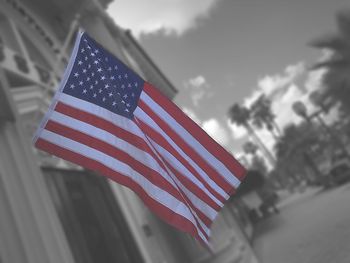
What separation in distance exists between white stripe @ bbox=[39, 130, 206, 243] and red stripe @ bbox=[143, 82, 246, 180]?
0.63 meters

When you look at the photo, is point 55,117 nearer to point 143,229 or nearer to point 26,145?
point 26,145

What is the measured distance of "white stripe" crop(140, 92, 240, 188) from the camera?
343 centimetres

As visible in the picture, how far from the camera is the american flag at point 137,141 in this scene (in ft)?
10.1

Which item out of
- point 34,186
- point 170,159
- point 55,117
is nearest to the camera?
point 55,117

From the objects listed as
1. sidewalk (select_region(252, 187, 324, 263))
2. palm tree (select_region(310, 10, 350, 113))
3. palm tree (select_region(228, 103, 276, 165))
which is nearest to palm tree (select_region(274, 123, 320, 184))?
palm tree (select_region(228, 103, 276, 165))

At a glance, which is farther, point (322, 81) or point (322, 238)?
point (322, 81)

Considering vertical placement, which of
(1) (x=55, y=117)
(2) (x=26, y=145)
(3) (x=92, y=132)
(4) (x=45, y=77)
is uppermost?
(4) (x=45, y=77)

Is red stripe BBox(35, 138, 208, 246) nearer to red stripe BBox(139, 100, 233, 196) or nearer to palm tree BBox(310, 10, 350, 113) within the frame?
red stripe BBox(139, 100, 233, 196)

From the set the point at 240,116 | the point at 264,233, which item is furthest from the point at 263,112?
the point at 264,233

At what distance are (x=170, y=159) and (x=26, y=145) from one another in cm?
163

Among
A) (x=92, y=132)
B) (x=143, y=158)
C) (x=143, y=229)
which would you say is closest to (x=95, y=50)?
(x=92, y=132)

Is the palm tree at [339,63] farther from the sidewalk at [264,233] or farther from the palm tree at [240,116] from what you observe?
the palm tree at [240,116]

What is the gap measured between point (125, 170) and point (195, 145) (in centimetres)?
73

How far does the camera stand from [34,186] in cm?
377
